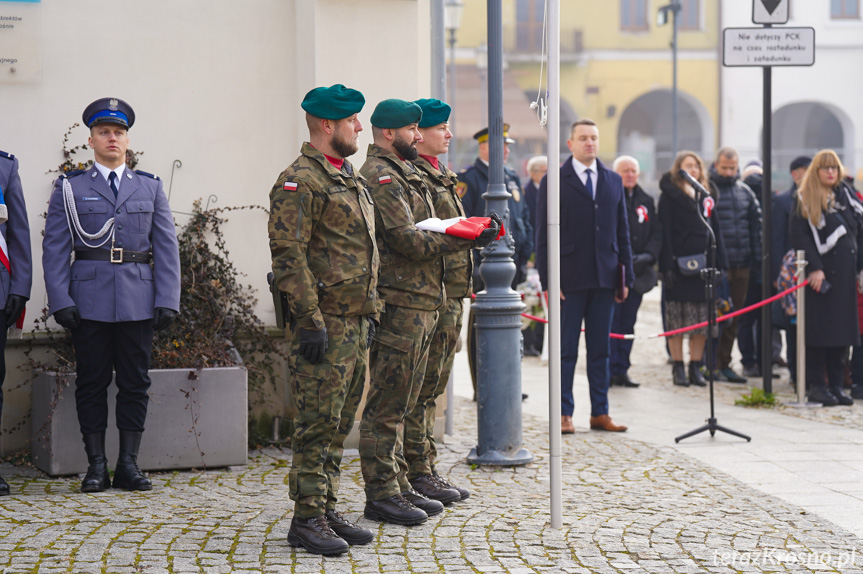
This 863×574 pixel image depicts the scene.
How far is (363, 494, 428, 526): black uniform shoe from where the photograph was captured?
18.1 ft

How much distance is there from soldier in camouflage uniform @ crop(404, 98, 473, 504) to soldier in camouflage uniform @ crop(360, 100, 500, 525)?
31 cm

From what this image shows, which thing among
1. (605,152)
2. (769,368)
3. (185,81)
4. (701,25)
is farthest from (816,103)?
(185,81)

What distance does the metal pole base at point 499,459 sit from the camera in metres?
7.02

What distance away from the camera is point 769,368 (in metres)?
9.69

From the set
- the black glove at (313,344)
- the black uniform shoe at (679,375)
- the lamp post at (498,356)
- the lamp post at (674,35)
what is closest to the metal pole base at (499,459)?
the lamp post at (498,356)

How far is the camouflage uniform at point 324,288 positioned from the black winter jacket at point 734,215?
6.35m

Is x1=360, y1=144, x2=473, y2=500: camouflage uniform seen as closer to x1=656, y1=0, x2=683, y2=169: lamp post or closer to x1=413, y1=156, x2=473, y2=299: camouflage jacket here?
x1=413, y1=156, x2=473, y2=299: camouflage jacket

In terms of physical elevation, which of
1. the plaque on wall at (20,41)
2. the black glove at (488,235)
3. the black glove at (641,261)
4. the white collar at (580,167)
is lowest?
the black glove at (641,261)

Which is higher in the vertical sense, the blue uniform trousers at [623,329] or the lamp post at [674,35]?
the lamp post at [674,35]

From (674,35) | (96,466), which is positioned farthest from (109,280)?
(674,35)

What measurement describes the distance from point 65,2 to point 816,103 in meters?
39.8

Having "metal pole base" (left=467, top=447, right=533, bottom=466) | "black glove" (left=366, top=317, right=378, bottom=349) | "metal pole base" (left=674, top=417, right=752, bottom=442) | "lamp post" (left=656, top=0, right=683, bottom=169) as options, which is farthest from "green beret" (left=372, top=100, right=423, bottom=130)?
"lamp post" (left=656, top=0, right=683, bottom=169)

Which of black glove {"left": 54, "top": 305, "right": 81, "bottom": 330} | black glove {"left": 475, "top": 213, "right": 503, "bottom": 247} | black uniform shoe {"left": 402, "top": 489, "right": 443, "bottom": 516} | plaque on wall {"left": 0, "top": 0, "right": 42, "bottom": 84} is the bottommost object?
black uniform shoe {"left": 402, "top": 489, "right": 443, "bottom": 516}

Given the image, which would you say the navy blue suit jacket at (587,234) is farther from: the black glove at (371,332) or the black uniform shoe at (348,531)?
the black uniform shoe at (348,531)
